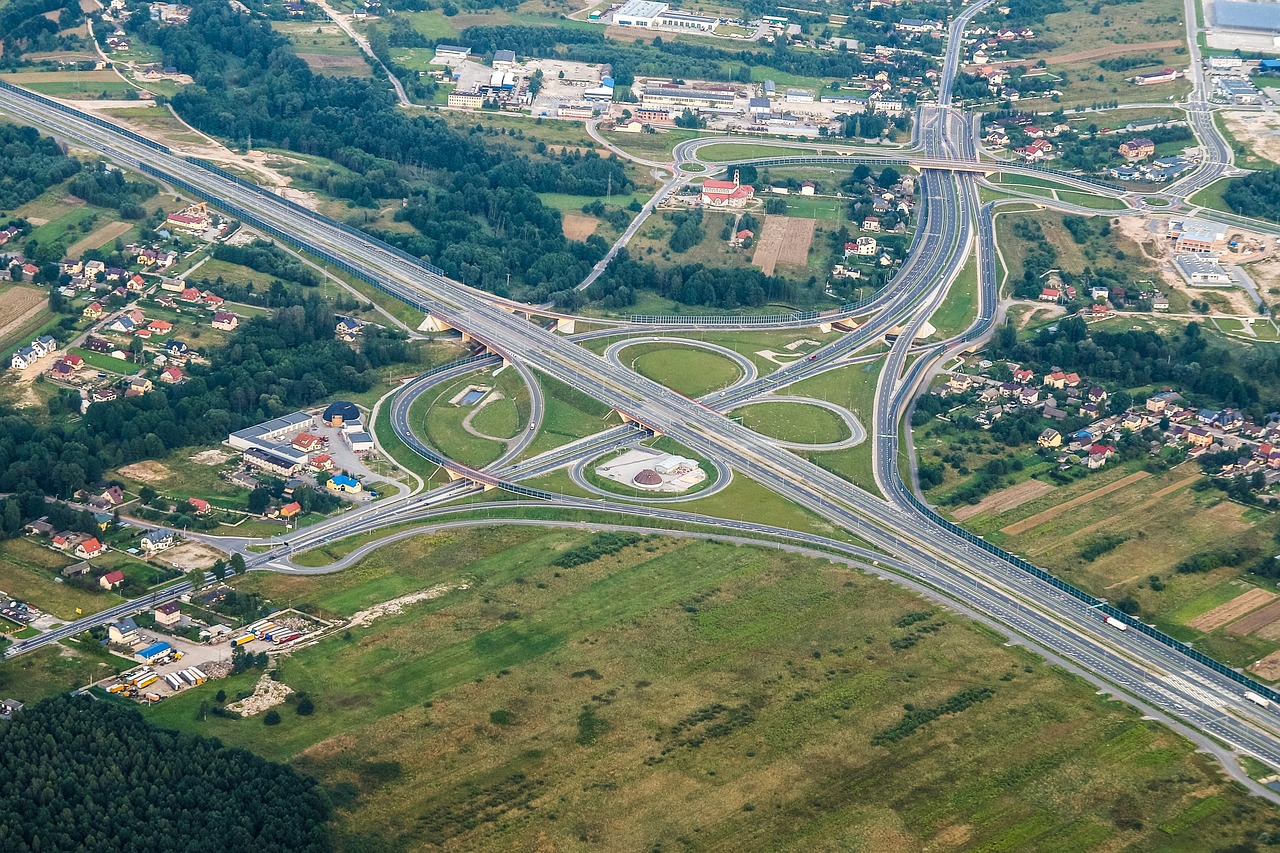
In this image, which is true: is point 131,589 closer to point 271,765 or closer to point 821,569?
point 271,765

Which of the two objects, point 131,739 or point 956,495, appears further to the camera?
point 956,495

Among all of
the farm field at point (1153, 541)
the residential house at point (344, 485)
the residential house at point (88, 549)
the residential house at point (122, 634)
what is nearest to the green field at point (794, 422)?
the farm field at point (1153, 541)

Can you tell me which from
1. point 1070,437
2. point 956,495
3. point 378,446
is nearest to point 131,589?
point 378,446

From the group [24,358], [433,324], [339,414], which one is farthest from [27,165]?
[339,414]

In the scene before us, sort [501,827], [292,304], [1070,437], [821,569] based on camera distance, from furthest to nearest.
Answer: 1. [292,304]
2. [1070,437]
3. [821,569]
4. [501,827]

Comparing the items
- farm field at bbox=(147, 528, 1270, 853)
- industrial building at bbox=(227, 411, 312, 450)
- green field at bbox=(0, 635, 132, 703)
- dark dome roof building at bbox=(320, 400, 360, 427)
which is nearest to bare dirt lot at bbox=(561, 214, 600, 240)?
dark dome roof building at bbox=(320, 400, 360, 427)

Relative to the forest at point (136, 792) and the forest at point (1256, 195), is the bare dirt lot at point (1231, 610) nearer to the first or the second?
the forest at point (136, 792)
